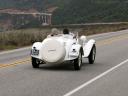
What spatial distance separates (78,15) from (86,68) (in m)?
141

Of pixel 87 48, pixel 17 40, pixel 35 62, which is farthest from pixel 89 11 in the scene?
pixel 35 62

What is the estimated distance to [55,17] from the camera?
158875mm

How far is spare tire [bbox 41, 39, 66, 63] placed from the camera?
1512cm

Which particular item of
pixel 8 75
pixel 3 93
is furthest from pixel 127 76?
pixel 3 93

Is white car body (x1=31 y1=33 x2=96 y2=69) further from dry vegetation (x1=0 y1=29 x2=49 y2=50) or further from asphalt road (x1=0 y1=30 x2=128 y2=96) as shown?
Result: dry vegetation (x1=0 y1=29 x2=49 y2=50)

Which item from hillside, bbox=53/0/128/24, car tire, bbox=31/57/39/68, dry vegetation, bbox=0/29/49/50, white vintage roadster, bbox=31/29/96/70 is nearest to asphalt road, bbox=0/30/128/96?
car tire, bbox=31/57/39/68

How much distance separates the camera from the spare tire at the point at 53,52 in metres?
15.1

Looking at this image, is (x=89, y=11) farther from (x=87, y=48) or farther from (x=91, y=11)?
(x=87, y=48)

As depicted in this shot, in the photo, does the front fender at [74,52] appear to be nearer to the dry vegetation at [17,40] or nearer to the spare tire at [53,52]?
the spare tire at [53,52]

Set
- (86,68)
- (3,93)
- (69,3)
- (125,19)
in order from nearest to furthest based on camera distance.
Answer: (3,93), (86,68), (125,19), (69,3)

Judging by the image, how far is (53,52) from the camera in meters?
15.2

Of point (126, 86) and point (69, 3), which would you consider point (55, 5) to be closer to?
point (69, 3)

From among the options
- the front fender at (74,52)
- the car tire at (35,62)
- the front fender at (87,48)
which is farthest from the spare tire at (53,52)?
the front fender at (87,48)

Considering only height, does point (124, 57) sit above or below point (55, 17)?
above
